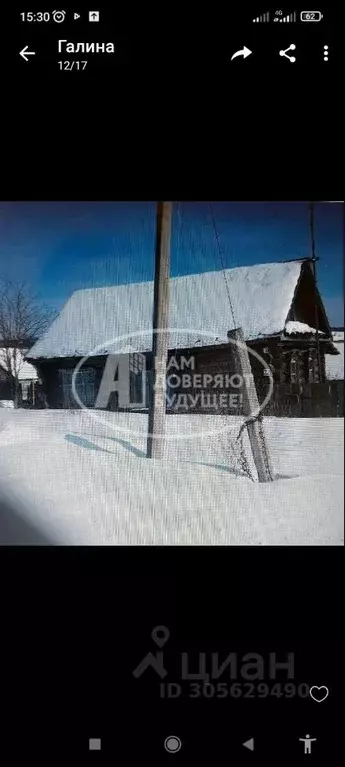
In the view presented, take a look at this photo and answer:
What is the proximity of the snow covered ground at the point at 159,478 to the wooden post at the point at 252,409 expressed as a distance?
1cm

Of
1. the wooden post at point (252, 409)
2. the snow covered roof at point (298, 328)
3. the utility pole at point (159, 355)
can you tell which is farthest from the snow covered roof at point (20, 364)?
the snow covered roof at point (298, 328)

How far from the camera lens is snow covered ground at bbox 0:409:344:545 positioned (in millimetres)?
1019

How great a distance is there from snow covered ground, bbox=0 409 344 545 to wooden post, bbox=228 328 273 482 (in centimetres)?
1

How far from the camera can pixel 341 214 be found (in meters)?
1.00

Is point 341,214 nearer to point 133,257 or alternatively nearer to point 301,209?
point 301,209

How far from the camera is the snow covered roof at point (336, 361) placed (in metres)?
1.01
